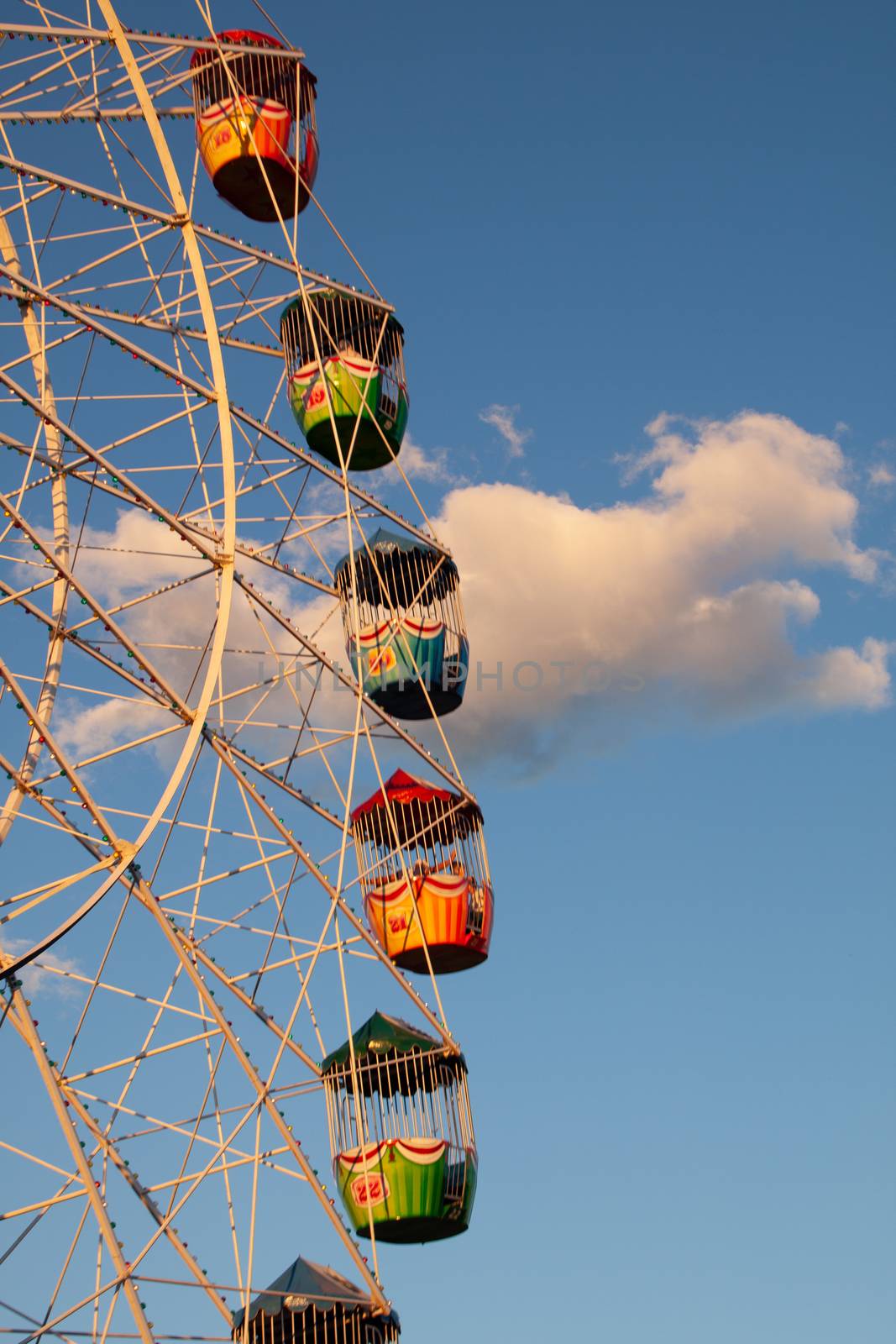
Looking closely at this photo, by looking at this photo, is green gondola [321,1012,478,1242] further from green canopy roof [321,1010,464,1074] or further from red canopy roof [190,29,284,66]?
red canopy roof [190,29,284,66]

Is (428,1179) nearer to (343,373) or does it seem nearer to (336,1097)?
(336,1097)

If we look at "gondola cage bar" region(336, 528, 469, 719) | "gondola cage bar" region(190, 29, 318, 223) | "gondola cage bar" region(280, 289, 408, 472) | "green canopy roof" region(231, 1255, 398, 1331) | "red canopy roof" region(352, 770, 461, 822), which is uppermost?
"gondola cage bar" region(190, 29, 318, 223)

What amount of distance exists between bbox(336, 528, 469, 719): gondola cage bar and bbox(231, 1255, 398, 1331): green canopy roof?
7593 mm

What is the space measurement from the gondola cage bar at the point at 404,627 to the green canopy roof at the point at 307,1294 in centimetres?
759

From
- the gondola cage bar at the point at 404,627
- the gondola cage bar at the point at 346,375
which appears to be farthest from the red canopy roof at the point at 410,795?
the gondola cage bar at the point at 346,375

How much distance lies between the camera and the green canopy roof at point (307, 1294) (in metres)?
21.3

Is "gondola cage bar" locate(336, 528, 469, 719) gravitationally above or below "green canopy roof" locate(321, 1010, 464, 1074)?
above

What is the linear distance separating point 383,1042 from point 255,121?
1215 centimetres

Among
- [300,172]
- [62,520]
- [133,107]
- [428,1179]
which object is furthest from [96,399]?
[428,1179]

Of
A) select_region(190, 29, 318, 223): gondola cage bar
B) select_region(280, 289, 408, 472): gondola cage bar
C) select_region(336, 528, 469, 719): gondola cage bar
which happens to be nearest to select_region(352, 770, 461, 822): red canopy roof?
select_region(336, 528, 469, 719): gondola cage bar

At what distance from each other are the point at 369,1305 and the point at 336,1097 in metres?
2.52

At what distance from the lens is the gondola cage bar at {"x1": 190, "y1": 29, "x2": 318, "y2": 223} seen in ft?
82.5

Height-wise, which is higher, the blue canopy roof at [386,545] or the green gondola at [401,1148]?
the blue canopy roof at [386,545]

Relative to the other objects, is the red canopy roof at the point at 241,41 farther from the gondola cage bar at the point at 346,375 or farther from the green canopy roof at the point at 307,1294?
the green canopy roof at the point at 307,1294
